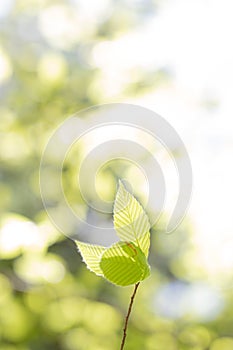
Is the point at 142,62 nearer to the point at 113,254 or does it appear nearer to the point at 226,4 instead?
the point at 226,4

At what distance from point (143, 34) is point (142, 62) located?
108mm

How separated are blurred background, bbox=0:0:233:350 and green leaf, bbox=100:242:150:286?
825 millimetres

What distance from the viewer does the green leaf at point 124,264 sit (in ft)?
0.78

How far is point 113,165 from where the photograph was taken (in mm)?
1385

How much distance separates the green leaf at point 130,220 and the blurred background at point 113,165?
831 mm

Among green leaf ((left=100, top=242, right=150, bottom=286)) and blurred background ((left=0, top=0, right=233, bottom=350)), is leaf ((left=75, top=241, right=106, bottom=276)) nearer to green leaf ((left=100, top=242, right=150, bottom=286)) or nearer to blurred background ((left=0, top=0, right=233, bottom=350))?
green leaf ((left=100, top=242, right=150, bottom=286))

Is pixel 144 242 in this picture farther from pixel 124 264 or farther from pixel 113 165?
pixel 113 165

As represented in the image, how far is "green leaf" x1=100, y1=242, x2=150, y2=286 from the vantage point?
24 centimetres

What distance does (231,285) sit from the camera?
4.21 ft

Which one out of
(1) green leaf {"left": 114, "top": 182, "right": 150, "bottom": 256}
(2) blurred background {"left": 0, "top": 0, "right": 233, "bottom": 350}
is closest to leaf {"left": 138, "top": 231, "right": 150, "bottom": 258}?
(1) green leaf {"left": 114, "top": 182, "right": 150, "bottom": 256}

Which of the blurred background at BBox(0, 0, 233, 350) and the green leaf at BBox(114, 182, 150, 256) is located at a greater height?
the blurred background at BBox(0, 0, 233, 350)

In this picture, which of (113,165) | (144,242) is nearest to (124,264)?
(144,242)

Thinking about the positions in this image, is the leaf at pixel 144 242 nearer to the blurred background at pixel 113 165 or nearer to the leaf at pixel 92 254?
the leaf at pixel 92 254

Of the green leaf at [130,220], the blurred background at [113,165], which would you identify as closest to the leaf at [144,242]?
the green leaf at [130,220]
